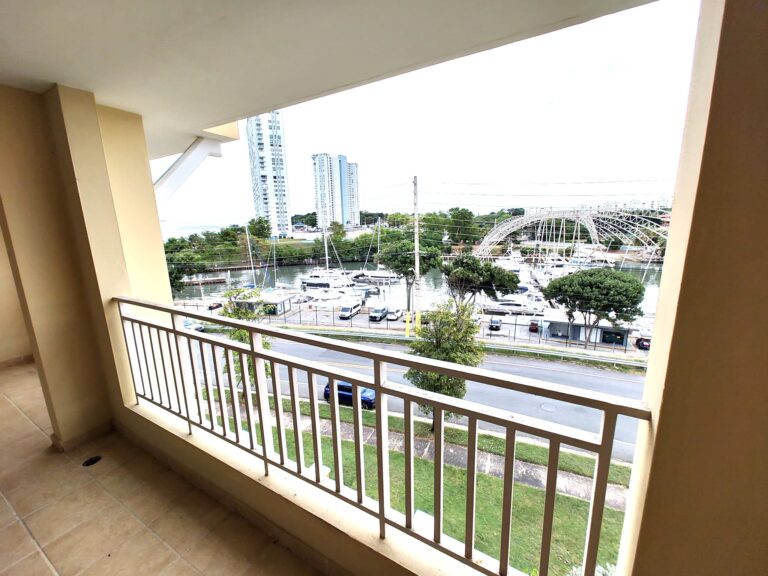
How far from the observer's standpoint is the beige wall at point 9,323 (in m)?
3.40

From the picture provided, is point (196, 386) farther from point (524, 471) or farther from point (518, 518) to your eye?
point (524, 471)

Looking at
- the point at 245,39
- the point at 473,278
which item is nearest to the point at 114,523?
the point at 245,39

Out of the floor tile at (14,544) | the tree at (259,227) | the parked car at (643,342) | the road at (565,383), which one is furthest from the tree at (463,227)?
the tree at (259,227)

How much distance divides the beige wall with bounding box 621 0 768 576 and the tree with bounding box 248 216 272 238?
7.27 meters

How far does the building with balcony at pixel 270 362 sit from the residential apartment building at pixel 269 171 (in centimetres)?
320

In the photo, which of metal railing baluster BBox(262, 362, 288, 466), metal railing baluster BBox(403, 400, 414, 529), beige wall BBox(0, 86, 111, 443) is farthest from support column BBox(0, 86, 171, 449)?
metal railing baluster BBox(403, 400, 414, 529)

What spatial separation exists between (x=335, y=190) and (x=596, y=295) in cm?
517

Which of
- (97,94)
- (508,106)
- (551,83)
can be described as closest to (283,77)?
(97,94)

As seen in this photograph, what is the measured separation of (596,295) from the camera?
3166 mm

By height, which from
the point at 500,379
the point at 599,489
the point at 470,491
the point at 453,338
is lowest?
the point at 453,338

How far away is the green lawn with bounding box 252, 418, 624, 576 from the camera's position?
318 cm

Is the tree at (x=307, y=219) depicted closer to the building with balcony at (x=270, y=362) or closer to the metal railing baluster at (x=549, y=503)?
the building with balcony at (x=270, y=362)

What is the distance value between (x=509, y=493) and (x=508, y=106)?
5288 mm

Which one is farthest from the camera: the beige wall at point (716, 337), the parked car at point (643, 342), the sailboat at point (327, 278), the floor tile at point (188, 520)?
the sailboat at point (327, 278)
